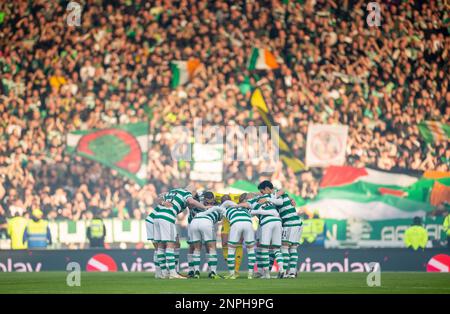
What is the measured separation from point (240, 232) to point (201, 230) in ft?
2.53

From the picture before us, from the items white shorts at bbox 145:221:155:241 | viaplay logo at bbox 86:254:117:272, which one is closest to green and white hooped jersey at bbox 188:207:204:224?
white shorts at bbox 145:221:155:241

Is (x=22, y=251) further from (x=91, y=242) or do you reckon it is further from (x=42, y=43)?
(x=42, y=43)

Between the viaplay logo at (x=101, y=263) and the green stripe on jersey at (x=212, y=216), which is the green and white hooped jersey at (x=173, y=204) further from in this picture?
the viaplay logo at (x=101, y=263)

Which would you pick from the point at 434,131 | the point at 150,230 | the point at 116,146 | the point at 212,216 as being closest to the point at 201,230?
the point at 212,216

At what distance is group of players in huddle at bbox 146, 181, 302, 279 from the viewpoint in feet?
70.0

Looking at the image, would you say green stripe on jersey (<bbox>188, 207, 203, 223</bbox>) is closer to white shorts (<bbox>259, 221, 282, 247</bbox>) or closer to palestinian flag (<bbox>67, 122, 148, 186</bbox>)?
white shorts (<bbox>259, 221, 282, 247</bbox>)

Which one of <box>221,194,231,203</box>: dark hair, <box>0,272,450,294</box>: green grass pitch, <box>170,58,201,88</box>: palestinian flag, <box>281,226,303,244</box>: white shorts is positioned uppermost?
<box>170,58,201,88</box>: palestinian flag

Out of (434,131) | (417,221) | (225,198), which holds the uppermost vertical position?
(434,131)

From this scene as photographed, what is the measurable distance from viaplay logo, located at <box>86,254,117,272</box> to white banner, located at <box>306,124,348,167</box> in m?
6.89

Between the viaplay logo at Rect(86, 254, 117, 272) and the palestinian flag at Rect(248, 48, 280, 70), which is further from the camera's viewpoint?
the palestinian flag at Rect(248, 48, 280, 70)

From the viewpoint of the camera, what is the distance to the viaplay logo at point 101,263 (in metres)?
26.5

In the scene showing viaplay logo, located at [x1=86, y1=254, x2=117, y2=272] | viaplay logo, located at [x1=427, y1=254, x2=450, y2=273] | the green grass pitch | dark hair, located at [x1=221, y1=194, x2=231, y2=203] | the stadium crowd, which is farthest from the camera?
the stadium crowd

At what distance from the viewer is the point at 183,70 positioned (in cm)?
3231
